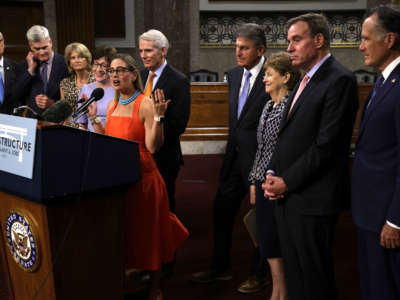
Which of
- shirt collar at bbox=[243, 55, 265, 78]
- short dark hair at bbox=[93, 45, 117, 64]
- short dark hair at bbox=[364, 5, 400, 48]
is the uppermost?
short dark hair at bbox=[364, 5, 400, 48]

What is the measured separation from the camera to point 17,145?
1624 millimetres

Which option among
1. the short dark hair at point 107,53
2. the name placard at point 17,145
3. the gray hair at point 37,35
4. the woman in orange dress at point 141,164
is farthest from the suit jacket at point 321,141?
the gray hair at point 37,35

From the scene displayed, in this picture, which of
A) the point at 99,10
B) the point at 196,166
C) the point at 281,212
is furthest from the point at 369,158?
the point at 99,10

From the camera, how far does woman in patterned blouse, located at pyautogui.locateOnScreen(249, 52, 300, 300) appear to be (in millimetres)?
→ 2127

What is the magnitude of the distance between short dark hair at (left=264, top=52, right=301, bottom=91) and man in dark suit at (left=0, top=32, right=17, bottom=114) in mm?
2109

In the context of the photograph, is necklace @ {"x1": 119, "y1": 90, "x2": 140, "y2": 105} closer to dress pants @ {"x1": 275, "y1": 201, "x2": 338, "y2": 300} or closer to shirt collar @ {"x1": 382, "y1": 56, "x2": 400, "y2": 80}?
dress pants @ {"x1": 275, "y1": 201, "x2": 338, "y2": 300}

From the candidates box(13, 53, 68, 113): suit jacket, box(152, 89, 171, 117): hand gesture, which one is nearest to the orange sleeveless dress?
box(152, 89, 171, 117): hand gesture

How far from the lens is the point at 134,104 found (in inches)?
86.1

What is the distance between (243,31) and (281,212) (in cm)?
110

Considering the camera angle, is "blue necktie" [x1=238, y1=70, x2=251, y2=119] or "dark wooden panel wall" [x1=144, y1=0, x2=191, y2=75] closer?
"blue necktie" [x1=238, y1=70, x2=251, y2=119]

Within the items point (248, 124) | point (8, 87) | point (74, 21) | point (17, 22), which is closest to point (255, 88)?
point (248, 124)

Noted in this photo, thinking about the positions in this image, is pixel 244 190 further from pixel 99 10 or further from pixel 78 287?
pixel 99 10

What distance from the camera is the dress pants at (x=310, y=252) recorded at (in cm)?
184

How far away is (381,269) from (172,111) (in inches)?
61.0
